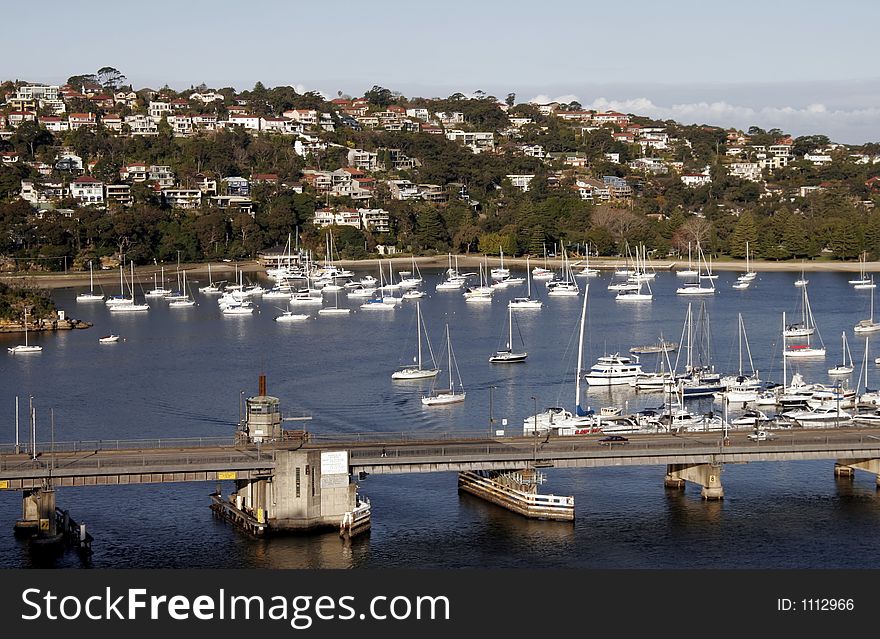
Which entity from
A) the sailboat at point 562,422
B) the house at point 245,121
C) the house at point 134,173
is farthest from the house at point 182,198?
the sailboat at point 562,422

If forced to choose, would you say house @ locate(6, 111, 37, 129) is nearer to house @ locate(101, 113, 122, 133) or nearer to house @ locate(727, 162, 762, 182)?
house @ locate(101, 113, 122, 133)

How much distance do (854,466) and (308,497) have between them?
573 inches

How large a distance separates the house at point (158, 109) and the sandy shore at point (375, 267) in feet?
163

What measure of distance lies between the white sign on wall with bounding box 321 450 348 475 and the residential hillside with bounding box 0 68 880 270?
78592 millimetres

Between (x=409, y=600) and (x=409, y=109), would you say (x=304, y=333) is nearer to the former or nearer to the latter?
(x=409, y=600)

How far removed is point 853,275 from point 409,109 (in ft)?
327

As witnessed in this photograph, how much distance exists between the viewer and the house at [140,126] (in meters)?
154

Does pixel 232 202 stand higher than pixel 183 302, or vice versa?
pixel 232 202

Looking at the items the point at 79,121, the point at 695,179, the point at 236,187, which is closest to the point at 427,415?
the point at 236,187

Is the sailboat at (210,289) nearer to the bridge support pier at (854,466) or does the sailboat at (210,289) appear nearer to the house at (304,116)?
the bridge support pier at (854,466)

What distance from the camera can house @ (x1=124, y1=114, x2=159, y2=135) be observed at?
154m

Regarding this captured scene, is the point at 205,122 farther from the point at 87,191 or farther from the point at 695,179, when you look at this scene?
the point at 695,179

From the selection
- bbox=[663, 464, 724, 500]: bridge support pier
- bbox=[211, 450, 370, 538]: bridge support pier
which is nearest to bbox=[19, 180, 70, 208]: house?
bbox=[663, 464, 724, 500]: bridge support pier

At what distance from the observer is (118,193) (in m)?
126
